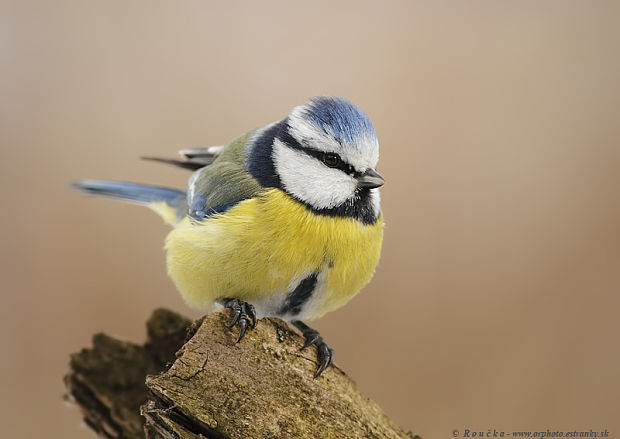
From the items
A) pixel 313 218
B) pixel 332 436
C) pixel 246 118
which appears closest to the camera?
pixel 332 436

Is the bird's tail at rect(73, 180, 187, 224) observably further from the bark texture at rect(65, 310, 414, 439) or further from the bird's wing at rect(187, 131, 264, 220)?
the bark texture at rect(65, 310, 414, 439)

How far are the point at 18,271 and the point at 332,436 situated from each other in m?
1.62

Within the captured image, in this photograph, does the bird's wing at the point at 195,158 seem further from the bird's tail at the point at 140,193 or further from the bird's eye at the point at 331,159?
the bird's eye at the point at 331,159

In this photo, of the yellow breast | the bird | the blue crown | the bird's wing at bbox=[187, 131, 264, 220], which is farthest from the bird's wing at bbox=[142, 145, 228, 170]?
the blue crown

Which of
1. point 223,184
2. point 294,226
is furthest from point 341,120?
point 223,184

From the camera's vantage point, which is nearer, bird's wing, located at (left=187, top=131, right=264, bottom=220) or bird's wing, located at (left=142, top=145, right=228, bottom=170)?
bird's wing, located at (left=187, top=131, right=264, bottom=220)

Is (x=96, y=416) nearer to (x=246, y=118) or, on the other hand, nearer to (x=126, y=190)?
(x=126, y=190)

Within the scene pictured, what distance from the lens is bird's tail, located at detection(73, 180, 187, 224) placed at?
2.34 meters

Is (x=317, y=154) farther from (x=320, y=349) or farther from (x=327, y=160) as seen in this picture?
(x=320, y=349)

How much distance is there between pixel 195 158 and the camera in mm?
2209

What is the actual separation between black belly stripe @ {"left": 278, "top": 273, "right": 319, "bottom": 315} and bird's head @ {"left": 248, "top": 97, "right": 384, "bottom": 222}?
19 cm

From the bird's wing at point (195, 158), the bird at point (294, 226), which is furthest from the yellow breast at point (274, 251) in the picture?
the bird's wing at point (195, 158)

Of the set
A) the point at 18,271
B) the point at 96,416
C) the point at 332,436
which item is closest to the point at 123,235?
the point at 18,271

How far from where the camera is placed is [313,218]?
1.66m
